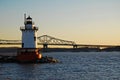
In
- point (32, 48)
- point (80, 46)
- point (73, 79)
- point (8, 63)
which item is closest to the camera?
point (73, 79)

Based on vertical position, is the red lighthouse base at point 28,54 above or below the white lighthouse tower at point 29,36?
below

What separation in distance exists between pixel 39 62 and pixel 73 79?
20.7m

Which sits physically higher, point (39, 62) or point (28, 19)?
point (28, 19)

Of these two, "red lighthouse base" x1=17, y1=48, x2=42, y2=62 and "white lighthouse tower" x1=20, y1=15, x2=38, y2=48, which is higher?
"white lighthouse tower" x1=20, y1=15, x2=38, y2=48

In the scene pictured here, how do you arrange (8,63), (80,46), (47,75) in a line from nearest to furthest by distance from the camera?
(47,75) < (8,63) < (80,46)

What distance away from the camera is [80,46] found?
634ft

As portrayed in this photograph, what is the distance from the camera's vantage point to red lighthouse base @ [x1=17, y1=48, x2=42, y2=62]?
6088 cm

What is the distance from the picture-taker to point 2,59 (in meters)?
69.9

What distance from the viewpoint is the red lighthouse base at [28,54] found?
60.9 meters

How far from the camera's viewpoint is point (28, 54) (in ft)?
201

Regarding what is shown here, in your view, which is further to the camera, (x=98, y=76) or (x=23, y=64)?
(x=23, y=64)

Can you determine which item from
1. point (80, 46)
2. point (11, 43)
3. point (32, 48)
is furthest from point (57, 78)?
point (80, 46)

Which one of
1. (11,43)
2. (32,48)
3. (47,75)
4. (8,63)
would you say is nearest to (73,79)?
(47,75)

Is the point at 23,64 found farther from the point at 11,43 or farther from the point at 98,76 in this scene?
the point at 11,43
